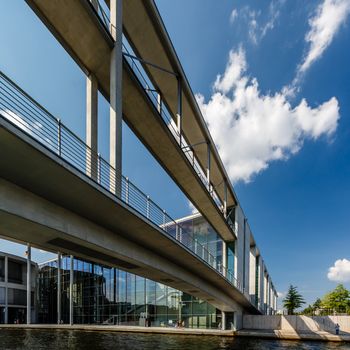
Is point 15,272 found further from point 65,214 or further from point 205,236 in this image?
point 65,214

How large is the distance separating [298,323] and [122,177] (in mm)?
26419

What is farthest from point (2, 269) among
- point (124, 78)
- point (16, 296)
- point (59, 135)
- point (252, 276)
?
point (59, 135)

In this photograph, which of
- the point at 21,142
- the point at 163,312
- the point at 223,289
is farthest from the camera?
the point at 163,312

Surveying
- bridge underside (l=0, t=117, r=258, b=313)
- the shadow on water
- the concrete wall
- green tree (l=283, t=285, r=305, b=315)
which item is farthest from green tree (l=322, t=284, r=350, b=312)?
bridge underside (l=0, t=117, r=258, b=313)

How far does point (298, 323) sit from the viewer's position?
29.8m

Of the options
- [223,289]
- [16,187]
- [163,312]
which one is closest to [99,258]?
[16,187]

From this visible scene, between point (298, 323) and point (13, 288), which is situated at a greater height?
point (298, 323)

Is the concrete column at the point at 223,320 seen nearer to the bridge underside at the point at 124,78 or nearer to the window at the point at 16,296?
the bridge underside at the point at 124,78

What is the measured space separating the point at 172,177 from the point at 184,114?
4.98 metres

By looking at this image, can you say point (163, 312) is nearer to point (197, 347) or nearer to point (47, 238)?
point (197, 347)

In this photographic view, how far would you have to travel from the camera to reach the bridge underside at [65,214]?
714 cm

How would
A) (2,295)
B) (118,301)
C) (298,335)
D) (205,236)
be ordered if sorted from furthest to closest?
1. (2,295)
2. (118,301)
3. (205,236)
4. (298,335)

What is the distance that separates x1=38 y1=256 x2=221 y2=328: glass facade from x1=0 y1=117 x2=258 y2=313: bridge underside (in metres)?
18.9

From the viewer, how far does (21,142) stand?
258 inches
